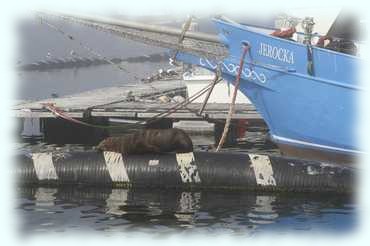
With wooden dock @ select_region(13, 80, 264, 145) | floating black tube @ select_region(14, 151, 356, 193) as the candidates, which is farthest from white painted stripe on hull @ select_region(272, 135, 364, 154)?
wooden dock @ select_region(13, 80, 264, 145)

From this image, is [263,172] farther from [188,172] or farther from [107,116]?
[107,116]

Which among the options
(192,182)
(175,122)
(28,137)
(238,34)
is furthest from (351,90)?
(28,137)

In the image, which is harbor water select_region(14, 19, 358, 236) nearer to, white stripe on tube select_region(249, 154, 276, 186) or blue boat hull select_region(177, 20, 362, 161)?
white stripe on tube select_region(249, 154, 276, 186)

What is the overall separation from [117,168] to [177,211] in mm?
3087

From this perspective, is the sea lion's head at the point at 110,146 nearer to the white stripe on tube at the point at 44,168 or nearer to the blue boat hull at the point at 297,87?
the white stripe on tube at the point at 44,168

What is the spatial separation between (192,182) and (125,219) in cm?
317

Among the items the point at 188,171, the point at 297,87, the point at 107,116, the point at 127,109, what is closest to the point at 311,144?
the point at 297,87

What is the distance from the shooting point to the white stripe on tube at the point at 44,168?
60.2ft

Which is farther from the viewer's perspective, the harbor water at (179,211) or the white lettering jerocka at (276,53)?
the white lettering jerocka at (276,53)

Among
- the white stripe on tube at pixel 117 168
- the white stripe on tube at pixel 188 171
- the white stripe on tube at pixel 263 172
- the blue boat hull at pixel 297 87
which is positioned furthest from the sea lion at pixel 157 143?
the blue boat hull at pixel 297 87

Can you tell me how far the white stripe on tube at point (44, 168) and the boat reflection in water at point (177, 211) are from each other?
17.6 inches

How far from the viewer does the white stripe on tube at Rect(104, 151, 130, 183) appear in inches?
705

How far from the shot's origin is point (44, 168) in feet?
60.5

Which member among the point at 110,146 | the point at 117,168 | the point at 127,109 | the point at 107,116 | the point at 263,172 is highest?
the point at 127,109
